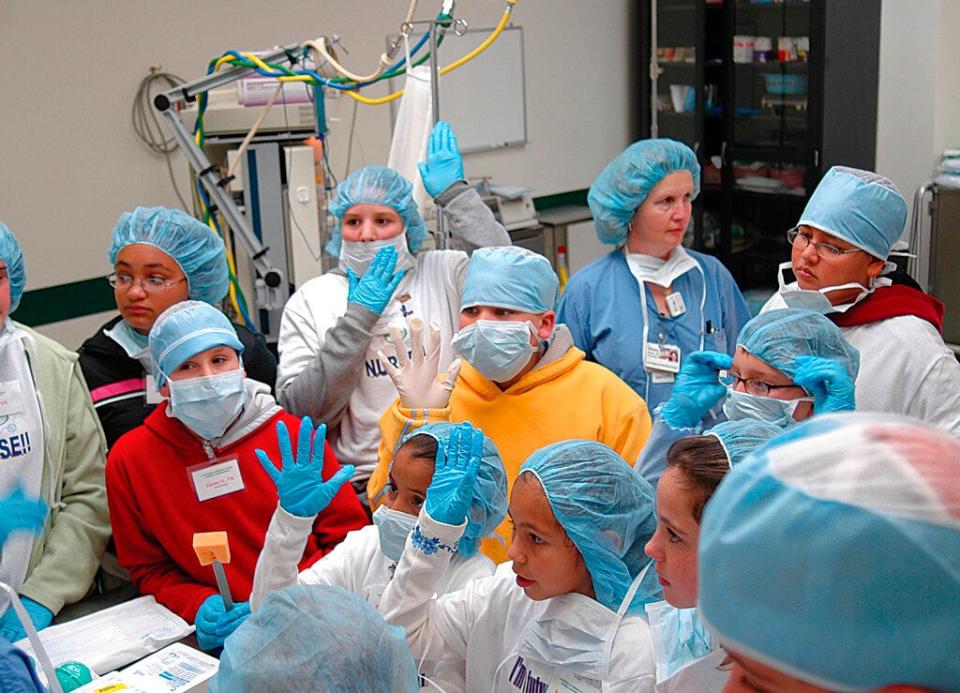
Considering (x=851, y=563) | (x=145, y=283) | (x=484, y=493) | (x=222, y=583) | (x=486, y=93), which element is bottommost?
(x=222, y=583)

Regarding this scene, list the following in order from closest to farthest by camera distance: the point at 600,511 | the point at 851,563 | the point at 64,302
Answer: the point at 851,563, the point at 600,511, the point at 64,302

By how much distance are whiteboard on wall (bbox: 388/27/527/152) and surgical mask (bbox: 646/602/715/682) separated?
4.90 m

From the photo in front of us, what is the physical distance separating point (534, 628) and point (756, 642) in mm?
867

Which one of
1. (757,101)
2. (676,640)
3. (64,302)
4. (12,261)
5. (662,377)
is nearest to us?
(676,640)

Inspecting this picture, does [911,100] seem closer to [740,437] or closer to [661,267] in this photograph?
[661,267]

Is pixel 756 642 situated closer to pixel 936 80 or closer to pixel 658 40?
pixel 936 80

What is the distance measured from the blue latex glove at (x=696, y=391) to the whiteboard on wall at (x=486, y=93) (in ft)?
13.6

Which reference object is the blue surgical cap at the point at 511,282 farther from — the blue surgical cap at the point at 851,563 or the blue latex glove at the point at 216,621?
the blue surgical cap at the point at 851,563

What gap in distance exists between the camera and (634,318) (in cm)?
284

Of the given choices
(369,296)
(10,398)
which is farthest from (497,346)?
(10,398)

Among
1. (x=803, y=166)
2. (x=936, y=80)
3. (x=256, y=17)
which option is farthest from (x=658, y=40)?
(x=256, y=17)

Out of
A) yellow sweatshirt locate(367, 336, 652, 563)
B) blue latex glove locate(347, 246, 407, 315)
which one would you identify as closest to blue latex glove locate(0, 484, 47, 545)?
yellow sweatshirt locate(367, 336, 652, 563)

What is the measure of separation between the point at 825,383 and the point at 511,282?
2.54 feet

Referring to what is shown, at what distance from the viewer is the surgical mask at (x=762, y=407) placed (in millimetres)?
2010
